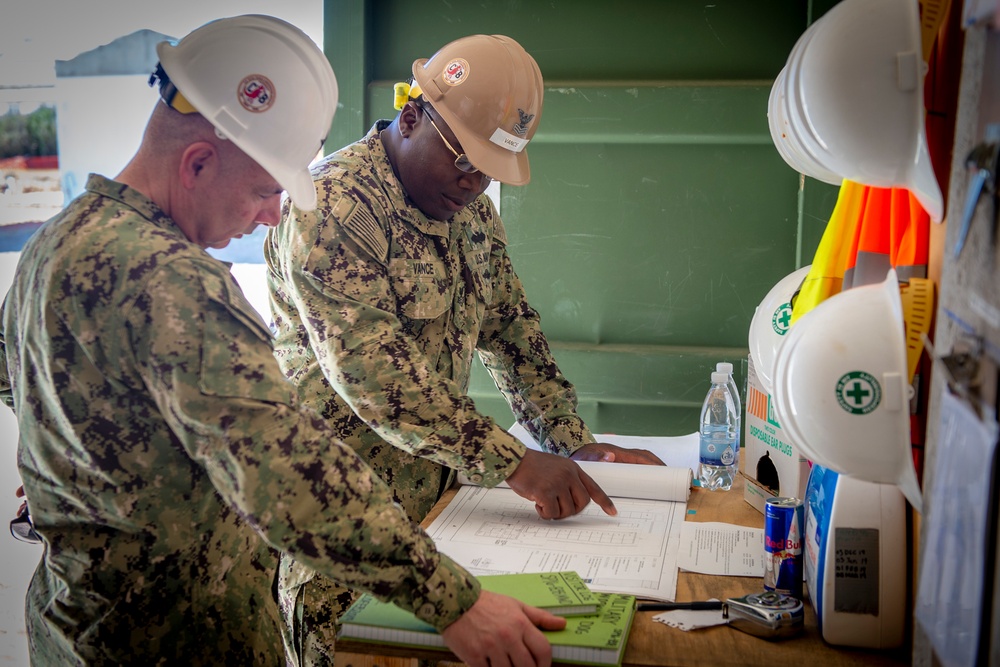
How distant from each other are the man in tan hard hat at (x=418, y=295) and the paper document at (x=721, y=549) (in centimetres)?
17

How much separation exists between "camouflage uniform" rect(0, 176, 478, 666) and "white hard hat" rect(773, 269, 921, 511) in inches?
18.6

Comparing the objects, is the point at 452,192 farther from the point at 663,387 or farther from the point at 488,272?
the point at 663,387

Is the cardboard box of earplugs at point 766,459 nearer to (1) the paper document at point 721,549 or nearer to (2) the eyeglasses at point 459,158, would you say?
(1) the paper document at point 721,549

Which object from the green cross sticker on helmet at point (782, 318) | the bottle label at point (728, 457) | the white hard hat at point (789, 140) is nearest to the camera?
the white hard hat at point (789, 140)

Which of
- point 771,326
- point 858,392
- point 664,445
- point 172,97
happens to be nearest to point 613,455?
point 664,445

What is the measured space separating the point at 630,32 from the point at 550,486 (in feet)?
5.10

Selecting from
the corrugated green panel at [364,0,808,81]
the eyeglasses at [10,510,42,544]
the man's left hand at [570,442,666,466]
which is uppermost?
the corrugated green panel at [364,0,808,81]

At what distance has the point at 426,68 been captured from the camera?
5.69ft

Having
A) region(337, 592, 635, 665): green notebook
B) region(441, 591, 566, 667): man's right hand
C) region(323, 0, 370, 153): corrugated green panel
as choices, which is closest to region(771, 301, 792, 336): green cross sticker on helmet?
region(337, 592, 635, 665): green notebook

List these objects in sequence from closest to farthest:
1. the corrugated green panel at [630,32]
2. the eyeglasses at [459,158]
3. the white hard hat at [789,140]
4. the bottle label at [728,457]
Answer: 1. the white hard hat at [789,140]
2. the eyeglasses at [459,158]
3. the bottle label at [728,457]
4. the corrugated green panel at [630,32]

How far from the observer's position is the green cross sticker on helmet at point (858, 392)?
0.98m

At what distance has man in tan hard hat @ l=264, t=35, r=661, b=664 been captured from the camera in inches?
61.3

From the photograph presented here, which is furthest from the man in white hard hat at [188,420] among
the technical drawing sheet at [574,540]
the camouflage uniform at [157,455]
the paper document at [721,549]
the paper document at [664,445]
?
the paper document at [664,445]

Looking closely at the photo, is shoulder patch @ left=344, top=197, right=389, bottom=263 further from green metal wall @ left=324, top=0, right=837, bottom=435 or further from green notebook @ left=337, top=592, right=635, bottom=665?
green metal wall @ left=324, top=0, right=837, bottom=435
